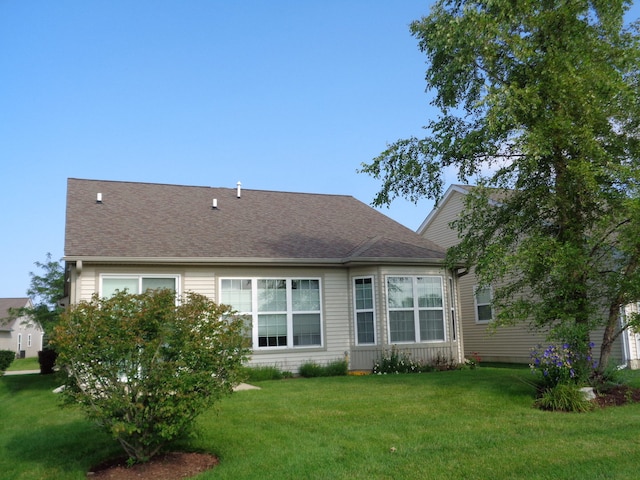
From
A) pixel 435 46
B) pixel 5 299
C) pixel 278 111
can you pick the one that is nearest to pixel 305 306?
pixel 278 111

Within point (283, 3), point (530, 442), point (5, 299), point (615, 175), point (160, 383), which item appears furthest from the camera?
point (5, 299)

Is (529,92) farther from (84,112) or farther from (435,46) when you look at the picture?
(84,112)

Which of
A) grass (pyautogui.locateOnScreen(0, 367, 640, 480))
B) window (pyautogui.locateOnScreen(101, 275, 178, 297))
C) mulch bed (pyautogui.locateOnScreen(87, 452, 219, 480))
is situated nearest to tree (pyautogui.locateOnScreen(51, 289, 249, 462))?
mulch bed (pyautogui.locateOnScreen(87, 452, 219, 480))

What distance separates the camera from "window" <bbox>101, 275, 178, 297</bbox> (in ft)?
42.5

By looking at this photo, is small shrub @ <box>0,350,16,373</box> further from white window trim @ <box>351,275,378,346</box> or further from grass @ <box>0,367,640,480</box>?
white window trim @ <box>351,275,378,346</box>

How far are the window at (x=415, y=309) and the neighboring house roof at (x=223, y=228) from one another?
2.39 ft

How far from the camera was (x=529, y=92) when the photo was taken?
937 cm

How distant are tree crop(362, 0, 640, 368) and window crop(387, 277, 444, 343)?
374 cm

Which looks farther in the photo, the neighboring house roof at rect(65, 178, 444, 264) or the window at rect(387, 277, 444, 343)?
the window at rect(387, 277, 444, 343)

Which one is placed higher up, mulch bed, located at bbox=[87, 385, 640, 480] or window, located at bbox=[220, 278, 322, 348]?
window, located at bbox=[220, 278, 322, 348]

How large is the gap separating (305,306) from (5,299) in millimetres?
49579

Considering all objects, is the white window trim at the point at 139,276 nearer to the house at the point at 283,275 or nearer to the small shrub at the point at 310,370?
the house at the point at 283,275

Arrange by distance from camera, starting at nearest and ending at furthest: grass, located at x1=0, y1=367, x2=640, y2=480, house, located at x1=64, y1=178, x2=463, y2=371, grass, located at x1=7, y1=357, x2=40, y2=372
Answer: grass, located at x1=0, y1=367, x2=640, y2=480 < house, located at x1=64, y1=178, x2=463, y2=371 < grass, located at x1=7, y1=357, x2=40, y2=372

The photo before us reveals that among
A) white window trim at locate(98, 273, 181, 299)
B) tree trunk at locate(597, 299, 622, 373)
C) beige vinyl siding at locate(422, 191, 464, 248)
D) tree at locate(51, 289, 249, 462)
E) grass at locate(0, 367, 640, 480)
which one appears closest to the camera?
grass at locate(0, 367, 640, 480)
